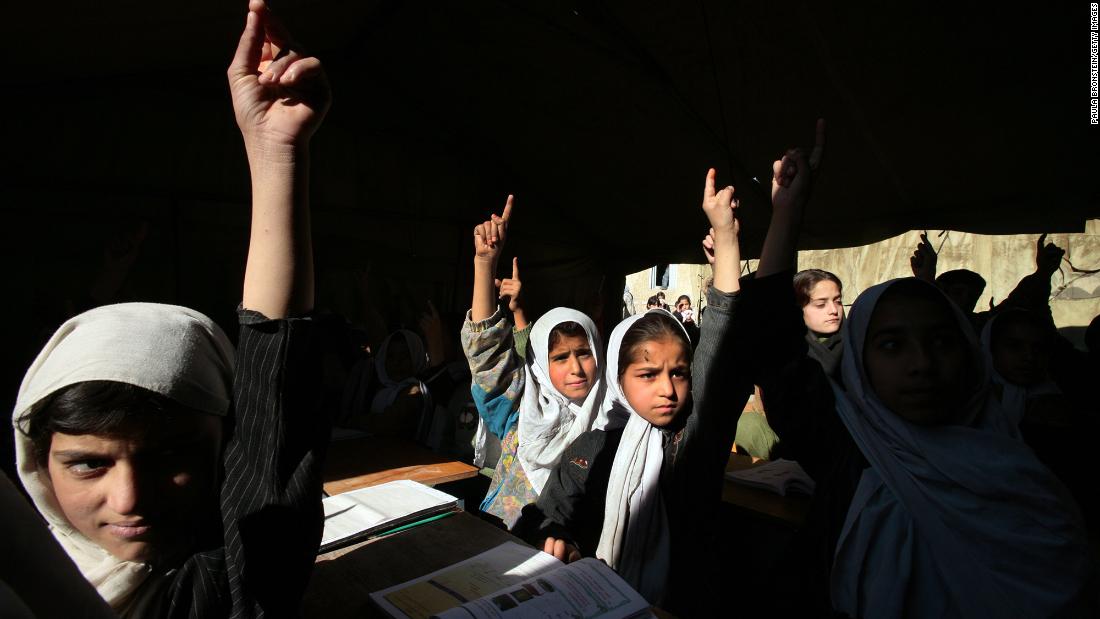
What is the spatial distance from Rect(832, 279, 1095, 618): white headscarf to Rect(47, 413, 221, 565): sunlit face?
4.96 ft

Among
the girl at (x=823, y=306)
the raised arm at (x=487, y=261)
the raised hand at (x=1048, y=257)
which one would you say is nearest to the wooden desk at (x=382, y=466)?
the raised arm at (x=487, y=261)

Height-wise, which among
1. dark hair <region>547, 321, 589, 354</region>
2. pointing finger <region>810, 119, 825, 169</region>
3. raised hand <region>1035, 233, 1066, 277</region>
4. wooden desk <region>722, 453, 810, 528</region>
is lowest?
wooden desk <region>722, 453, 810, 528</region>

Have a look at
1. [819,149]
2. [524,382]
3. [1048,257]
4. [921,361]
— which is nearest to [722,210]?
[819,149]

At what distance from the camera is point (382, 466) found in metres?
2.69

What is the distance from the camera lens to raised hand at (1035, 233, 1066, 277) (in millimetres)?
3580

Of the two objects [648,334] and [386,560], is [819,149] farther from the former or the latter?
[386,560]

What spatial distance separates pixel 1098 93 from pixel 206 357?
433 cm

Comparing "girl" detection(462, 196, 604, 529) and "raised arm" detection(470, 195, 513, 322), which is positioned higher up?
"raised arm" detection(470, 195, 513, 322)

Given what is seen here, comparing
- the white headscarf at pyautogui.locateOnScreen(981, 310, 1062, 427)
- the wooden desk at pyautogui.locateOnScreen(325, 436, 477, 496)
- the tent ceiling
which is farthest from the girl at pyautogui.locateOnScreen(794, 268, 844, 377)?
the wooden desk at pyautogui.locateOnScreen(325, 436, 477, 496)

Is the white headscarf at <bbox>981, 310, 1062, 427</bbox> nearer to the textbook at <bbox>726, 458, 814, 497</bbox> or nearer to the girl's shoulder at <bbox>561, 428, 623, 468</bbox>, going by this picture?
the textbook at <bbox>726, 458, 814, 497</bbox>

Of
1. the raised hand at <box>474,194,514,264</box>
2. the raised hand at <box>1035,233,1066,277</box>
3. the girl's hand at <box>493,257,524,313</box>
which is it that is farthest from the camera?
the raised hand at <box>1035,233,1066,277</box>

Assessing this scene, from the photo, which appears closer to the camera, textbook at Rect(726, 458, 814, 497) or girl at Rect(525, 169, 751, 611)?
girl at Rect(525, 169, 751, 611)

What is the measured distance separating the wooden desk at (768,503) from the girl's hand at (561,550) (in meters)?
0.94

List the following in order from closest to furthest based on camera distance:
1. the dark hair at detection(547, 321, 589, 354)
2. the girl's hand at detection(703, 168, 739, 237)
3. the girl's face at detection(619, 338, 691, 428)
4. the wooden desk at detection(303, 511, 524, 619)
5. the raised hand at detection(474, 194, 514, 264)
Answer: the wooden desk at detection(303, 511, 524, 619) < the girl's hand at detection(703, 168, 739, 237) < the girl's face at detection(619, 338, 691, 428) < the raised hand at detection(474, 194, 514, 264) < the dark hair at detection(547, 321, 589, 354)
